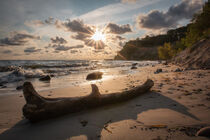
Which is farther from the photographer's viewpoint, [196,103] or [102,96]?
[102,96]

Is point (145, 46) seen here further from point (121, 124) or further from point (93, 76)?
point (121, 124)

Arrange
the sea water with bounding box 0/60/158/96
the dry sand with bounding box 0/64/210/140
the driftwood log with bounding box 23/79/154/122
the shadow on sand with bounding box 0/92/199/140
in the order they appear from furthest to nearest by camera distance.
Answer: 1. the sea water with bounding box 0/60/158/96
2. the driftwood log with bounding box 23/79/154/122
3. the shadow on sand with bounding box 0/92/199/140
4. the dry sand with bounding box 0/64/210/140

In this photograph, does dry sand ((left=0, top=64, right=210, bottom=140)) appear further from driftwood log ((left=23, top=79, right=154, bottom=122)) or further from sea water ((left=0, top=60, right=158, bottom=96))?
sea water ((left=0, top=60, right=158, bottom=96))

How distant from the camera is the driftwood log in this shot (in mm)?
2076

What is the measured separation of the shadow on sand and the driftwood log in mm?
134

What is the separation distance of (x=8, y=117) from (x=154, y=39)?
137427 mm

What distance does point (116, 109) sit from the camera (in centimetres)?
272

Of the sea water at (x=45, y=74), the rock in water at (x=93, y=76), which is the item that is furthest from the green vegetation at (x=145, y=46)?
the rock in water at (x=93, y=76)

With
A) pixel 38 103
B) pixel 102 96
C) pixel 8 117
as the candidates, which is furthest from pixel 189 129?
pixel 8 117

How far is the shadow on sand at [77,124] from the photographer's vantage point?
1868 millimetres

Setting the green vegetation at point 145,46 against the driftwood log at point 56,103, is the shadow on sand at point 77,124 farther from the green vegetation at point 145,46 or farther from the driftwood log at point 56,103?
the green vegetation at point 145,46

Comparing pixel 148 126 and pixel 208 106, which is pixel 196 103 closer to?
pixel 208 106

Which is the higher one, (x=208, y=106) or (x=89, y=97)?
(x=89, y=97)

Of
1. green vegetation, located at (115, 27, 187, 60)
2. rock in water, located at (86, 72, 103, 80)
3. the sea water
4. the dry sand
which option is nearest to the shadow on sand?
the dry sand
